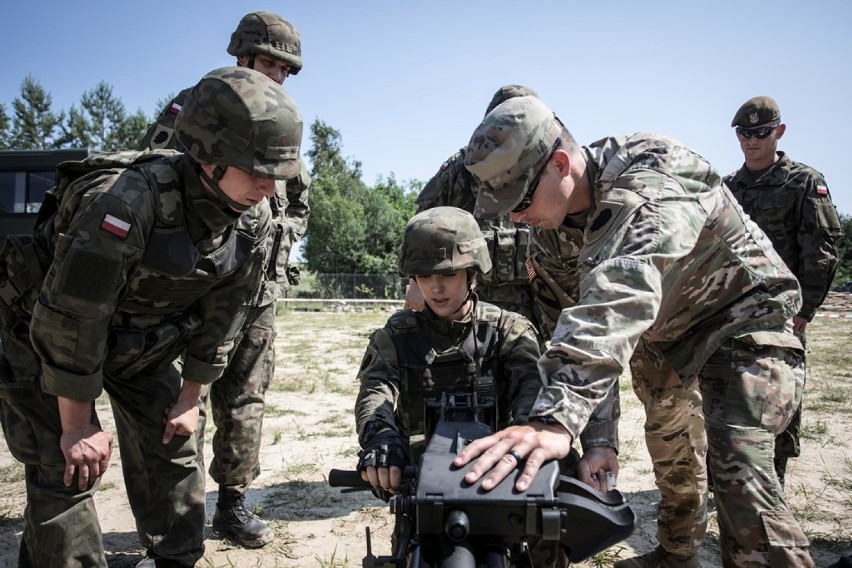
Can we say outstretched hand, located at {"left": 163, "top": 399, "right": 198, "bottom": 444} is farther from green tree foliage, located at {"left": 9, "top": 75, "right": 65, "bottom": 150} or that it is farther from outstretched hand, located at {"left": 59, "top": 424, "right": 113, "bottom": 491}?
green tree foliage, located at {"left": 9, "top": 75, "right": 65, "bottom": 150}

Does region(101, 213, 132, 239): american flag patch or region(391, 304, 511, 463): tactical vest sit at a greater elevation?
region(101, 213, 132, 239): american flag patch

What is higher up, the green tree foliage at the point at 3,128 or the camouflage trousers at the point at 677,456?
the green tree foliage at the point at 3,128

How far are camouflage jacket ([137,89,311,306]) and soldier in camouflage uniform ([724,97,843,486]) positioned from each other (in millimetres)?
3771

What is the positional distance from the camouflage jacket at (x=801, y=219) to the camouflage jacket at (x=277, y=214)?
378 cm

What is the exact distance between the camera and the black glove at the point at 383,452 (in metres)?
2.55

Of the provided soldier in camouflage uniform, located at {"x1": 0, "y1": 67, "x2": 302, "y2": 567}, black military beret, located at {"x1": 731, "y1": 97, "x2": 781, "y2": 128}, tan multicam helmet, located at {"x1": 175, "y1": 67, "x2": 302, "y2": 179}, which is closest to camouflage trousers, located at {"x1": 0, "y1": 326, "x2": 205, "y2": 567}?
soldier in camouflage uniform, located at {"x1": 0, "y1": 67, "x2": 302, "y2": 567}

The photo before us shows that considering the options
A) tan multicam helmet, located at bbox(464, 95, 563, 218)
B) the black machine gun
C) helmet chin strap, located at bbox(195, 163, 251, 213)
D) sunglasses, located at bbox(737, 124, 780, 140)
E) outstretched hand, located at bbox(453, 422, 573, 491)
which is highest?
sunglasses, located at bbox(737, 124, 780, 140)

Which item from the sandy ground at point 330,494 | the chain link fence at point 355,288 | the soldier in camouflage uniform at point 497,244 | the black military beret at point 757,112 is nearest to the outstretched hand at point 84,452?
the sandy ground at point 330,494

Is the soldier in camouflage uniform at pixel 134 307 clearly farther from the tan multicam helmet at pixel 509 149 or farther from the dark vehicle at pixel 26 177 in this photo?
the dark vehicle at pixel 26 177

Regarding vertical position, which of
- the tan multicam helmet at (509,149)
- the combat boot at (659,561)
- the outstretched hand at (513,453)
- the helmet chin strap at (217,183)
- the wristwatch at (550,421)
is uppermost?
the tan multicam helmet at (509,149)

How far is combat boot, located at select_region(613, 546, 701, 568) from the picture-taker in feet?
11.4

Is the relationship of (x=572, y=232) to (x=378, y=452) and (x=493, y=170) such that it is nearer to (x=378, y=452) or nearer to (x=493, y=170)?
(x=493, y=170)

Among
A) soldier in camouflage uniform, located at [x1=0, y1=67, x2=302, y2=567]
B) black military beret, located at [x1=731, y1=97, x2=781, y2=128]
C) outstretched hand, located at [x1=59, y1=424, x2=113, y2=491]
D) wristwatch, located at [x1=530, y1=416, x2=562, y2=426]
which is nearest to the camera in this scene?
wristwatch, located at [x1=530, y1=416, x2=562, y2=426]

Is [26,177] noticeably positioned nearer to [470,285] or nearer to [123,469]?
[123,469]
